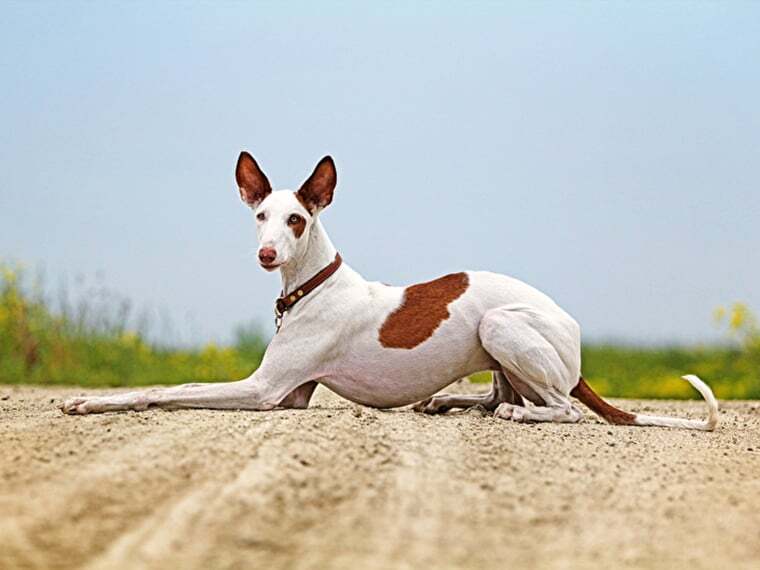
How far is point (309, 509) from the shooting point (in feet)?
13.5

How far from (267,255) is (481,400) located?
2.02m

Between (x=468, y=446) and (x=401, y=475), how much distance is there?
84cm

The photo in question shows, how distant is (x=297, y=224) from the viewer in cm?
646

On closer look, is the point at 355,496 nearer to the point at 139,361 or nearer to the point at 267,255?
the point at 267,255

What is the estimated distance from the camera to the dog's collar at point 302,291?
6738 millimetres

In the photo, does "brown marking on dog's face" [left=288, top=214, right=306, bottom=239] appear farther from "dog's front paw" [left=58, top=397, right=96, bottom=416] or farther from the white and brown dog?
"dog's front paw" [left=58, top=397, right=96, bottom=416]

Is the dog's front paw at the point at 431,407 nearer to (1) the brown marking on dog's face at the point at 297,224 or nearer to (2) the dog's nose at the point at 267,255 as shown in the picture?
(1) the brown marking on dog's face at the point at 297,224

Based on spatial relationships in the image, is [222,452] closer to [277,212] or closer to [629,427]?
[277,212]

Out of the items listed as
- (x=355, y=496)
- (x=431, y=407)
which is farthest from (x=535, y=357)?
(x=355, y=496)

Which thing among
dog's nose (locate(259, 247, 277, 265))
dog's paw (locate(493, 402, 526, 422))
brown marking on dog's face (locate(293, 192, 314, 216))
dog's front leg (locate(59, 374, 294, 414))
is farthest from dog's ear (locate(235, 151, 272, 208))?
dog's paw (locate(493, 402, 526, 422))

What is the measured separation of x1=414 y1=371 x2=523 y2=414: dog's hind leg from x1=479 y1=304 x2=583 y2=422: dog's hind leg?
29 centimetres

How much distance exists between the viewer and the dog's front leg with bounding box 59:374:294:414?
6.33m

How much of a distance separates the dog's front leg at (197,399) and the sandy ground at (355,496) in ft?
0.63

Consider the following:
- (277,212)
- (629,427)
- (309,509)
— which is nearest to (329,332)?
(277,212)
